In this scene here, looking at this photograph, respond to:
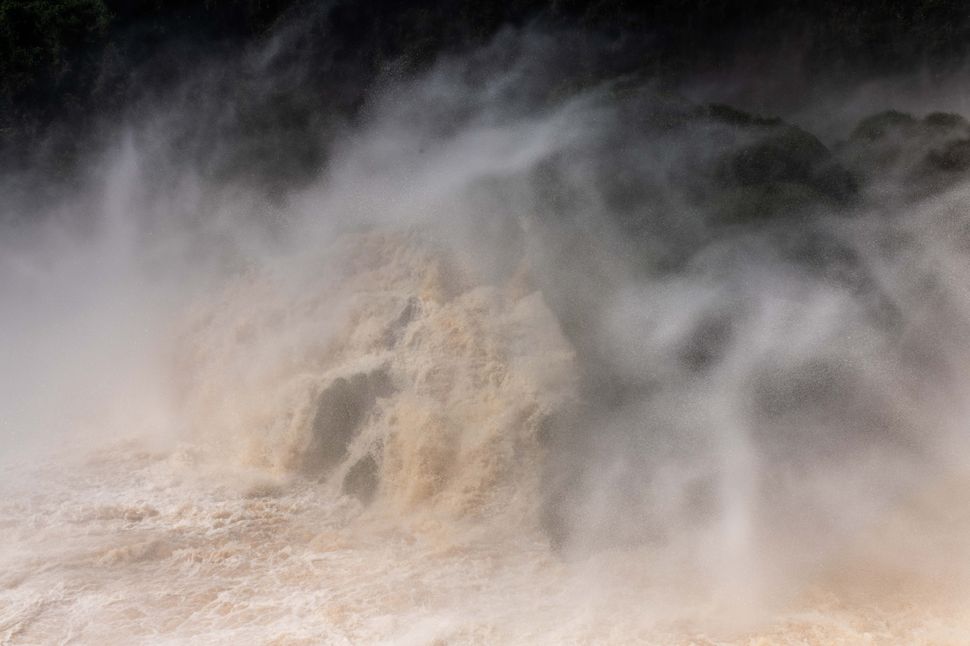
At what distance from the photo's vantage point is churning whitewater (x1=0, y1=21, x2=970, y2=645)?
211 inches

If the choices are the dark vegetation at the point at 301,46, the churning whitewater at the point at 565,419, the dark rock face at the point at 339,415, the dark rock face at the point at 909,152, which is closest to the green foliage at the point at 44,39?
the dark vegetation at the point at 301,46

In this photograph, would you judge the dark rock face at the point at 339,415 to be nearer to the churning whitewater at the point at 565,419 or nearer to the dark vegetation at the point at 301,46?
the churning whitewater at the point at 565,419

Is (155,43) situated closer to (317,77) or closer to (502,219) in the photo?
(317,77)

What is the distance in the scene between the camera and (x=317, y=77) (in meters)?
11.0

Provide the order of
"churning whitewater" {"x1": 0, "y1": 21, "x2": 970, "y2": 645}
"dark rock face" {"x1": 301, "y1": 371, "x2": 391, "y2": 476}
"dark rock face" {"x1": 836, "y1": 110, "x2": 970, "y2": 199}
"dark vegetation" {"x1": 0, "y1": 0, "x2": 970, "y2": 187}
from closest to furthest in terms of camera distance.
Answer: "churning whitewater" {"x1": 0, "y1": 21, "x2": 970, "y2": 645} < "dark rock face" {"x1": 836, "y1": 110, "x2": 970, "y2": 199} < "dark rock face" {"x1": 301, "y1": 371, "x2": 391, "y2": 476} < "dark vegetation" {"x1": 0, "y1": 0, "x2": 970, "y2": 187}

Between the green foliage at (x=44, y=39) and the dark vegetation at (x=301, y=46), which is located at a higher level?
the green foliage at (x=44, y=39)

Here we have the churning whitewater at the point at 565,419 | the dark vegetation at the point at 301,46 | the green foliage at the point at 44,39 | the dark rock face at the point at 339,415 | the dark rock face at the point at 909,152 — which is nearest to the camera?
the churning whitewater at the point at 565,419

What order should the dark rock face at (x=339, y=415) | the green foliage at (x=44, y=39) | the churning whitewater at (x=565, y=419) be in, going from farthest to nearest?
the green foliage at (x=44, y=39)
the dark rock face at (x=339, y=415)
the churning whitewater at (x=565, y=419)

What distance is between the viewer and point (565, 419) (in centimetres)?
648

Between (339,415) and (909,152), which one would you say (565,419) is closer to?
(339,415)

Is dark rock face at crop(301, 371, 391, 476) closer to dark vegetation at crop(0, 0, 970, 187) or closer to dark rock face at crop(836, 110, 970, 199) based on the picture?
dark vegetation at crop(0, 0, 970, 187)

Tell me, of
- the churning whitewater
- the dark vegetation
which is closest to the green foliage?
the dark vegetation

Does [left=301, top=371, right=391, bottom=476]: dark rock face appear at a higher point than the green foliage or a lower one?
lower

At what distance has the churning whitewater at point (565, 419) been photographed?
17.6 feet
